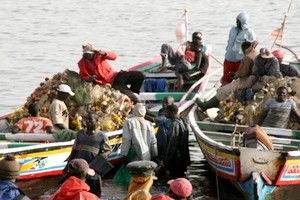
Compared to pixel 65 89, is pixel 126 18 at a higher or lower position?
lower

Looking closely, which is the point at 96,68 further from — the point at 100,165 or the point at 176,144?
the point at 100,165

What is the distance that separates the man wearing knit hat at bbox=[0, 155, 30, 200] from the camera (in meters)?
10.8

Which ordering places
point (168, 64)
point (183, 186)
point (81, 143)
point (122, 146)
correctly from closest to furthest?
point (183, 186) → point (81, 143) → point (122, 146) → point (168, 64)

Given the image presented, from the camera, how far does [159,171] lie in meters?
17.2

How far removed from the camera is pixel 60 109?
17344 millimetres

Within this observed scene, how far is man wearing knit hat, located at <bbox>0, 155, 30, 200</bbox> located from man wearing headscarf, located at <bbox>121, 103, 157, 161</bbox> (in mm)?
5838

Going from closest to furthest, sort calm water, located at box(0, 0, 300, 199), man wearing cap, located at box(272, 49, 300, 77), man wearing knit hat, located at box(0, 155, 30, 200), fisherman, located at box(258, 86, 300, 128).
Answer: man wearing knit hat, located at box(0, 155, 30, 200) → fisherman, located at box(258, 86, 300, 128) → man wearing cap, located at box(272, 49, 300, 77) → calm water, located at box(0, 0, 300, 199)

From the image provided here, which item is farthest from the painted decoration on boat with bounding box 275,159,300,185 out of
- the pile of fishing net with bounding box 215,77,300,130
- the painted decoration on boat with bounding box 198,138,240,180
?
the pile of fishing net with bounding box 215,77,300,130

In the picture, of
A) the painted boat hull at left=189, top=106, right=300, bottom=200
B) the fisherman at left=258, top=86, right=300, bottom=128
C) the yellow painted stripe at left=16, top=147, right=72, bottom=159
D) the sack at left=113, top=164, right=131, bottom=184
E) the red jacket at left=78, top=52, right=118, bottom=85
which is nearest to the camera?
the painted boat hull at left=189, top=106, right=300, bottom=200

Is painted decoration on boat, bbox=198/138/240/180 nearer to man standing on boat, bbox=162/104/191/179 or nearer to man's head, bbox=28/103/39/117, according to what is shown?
man standing on boat, bbox=162/104/191/179

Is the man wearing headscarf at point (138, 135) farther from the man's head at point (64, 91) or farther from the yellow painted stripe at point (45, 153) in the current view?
the man's head at point (64, 91)

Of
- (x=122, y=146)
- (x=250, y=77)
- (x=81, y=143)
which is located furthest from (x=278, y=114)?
(x=81, y=143)

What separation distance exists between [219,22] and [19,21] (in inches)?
280

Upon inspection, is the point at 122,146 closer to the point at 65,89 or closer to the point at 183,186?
the point at 65,89
